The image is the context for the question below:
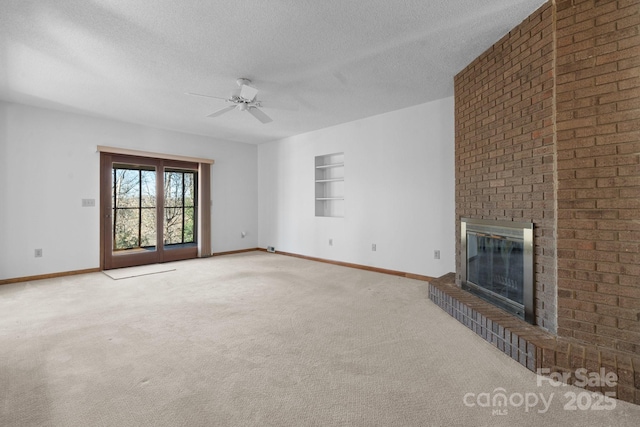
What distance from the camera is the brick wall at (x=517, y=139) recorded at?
2.16m

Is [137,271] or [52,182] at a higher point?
[52,182]

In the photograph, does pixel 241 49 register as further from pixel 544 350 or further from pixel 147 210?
pixel 147 210

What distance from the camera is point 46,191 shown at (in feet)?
14.8

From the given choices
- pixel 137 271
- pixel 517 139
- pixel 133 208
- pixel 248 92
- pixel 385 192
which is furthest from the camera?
pixel 133 208

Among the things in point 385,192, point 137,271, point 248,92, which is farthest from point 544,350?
point 137,271

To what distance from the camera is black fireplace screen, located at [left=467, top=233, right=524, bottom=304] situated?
2.47 meters

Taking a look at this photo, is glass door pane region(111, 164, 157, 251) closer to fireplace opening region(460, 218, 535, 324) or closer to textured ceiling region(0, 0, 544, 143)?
textured ceiling region(0, 0, 544, 143)

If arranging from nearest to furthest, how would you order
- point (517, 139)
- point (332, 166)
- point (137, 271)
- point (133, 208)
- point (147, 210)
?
1. point (517, 139)
2. point (137, 271)
3. point (133, 208)
4. point (147, 210)
5. point (332, 166)

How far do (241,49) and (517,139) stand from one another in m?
2.52

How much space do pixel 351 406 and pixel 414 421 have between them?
33cm

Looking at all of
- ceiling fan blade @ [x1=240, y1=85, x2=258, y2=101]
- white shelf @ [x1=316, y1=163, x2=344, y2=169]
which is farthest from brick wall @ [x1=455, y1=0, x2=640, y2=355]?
white shelf @ [x1=316, y1=163, x2=344, y2=169]

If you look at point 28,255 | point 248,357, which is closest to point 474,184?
point 248,357

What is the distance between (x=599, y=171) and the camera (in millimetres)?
1933

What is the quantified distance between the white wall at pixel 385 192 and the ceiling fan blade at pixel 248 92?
2.22 m
